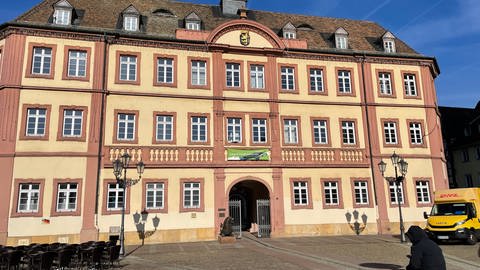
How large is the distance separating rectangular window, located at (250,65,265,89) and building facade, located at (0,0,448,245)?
13 centimetres

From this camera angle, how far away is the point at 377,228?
24.0m

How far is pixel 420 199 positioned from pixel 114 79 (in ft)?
66.8

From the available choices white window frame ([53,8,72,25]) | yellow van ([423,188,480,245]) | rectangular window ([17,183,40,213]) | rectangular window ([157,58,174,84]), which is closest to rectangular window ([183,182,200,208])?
rectangular window ([157,58,174,84])

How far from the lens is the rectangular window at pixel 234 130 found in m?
23.3

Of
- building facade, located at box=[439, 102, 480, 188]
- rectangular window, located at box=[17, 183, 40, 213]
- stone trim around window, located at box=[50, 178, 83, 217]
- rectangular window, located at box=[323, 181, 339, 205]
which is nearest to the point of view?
rectangular window, located at box=[17, 183, 40, 213]

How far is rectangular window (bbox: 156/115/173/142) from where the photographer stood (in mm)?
22391

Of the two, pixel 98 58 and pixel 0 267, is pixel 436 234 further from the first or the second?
pixel 98 58

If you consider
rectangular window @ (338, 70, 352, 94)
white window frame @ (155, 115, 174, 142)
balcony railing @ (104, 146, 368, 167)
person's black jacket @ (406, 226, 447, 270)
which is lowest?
person's black jacket @ (406, 226, 447, 270)

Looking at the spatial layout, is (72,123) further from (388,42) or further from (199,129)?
(388,42)

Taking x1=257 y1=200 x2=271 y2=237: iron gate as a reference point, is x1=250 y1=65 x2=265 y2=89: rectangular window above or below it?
above

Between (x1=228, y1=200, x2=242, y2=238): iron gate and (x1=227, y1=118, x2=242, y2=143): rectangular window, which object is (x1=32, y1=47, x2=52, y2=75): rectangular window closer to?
(x1=227, y1=118, x2=242, y2=143): rectangular window

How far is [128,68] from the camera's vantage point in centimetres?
2286

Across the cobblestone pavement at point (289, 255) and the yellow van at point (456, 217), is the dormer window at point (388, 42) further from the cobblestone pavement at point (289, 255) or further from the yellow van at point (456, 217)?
the cobblestone pavement at point (289, 255)

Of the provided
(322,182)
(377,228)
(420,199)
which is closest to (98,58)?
(322,182)
